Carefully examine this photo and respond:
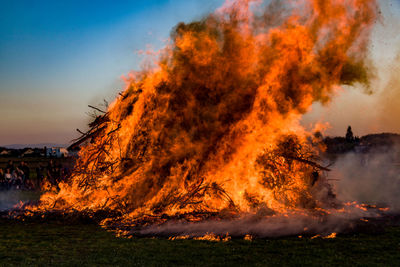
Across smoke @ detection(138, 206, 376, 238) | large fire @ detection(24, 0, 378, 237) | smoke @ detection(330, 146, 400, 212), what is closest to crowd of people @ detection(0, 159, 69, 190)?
large fire @ detection(24, 0, 378, 237)

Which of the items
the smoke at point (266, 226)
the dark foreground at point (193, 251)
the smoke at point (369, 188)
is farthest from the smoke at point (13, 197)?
the smoke at point (369, 188)

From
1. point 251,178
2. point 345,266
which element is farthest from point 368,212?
point 345,266

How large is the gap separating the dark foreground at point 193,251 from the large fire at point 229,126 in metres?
2.93

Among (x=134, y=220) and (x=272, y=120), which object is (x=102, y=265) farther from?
(x=272, y=120)

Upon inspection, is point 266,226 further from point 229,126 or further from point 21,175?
point 21,175

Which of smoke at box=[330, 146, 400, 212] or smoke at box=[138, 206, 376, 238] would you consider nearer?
smoke at box=[138, 206, 376, 238]

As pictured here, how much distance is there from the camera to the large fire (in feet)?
42.8

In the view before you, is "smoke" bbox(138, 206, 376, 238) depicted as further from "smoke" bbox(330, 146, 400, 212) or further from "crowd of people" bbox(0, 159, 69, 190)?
"crowd of people" bbox(0, 159, 69, 190)

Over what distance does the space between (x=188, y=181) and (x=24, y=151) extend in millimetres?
103703

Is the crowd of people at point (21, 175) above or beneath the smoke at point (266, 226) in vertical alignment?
above

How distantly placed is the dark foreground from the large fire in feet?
9.61

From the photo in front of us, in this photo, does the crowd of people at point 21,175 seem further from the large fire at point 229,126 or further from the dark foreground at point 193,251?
the dark foreground at point 193,251

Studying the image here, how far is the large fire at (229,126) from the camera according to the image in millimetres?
13047

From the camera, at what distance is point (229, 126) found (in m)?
13.7
